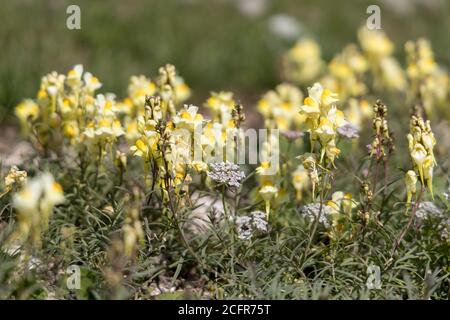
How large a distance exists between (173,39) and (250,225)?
485 cm

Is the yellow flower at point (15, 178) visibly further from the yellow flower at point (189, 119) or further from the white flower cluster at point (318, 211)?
the white flower cluster at point (318, 211)

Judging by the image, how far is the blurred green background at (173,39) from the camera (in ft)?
22.3

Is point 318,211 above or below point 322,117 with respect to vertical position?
below

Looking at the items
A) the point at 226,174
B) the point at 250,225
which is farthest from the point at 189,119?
the point at 250,225

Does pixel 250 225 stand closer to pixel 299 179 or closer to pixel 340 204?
pixel 340 204

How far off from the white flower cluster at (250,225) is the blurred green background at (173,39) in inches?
113

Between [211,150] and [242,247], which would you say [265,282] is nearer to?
[242,247]

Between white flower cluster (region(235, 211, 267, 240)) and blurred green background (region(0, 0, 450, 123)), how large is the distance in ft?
9.40

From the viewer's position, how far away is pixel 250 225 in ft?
11.8

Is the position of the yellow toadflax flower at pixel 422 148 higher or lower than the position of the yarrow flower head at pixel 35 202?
higher

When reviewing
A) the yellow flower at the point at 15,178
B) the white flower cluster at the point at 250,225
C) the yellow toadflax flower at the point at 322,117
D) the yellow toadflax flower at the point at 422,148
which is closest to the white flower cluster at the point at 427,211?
the yellow toadflax flower at the point at 422,148
